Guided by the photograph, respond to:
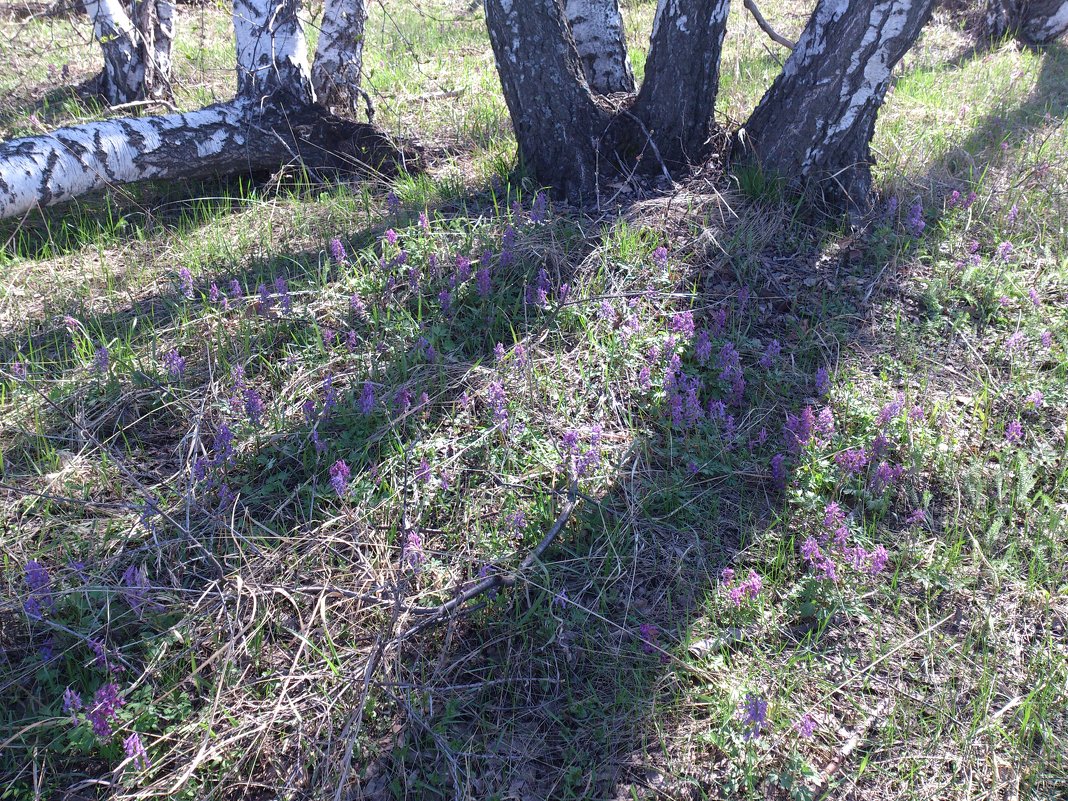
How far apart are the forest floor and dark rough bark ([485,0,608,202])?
268mm

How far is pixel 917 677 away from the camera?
7.86 ft

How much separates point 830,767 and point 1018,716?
0.61 m

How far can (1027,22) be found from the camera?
796cm

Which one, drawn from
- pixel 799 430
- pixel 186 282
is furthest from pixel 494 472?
pixel 186 282

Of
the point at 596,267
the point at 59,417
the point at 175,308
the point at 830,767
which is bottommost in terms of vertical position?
the point at 830,767

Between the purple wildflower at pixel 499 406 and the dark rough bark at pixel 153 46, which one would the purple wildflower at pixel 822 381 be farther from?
the dark rough bark at pixel 153 46

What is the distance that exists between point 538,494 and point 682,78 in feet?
9.24

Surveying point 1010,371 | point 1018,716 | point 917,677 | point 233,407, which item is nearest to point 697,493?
point 917,677

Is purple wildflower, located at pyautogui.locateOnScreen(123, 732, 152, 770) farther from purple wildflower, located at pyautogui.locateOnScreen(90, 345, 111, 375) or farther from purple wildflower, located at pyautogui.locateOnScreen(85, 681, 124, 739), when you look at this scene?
purple wildflower, located at pyautogui.locateOnScreen(90, 345, 111, 375)

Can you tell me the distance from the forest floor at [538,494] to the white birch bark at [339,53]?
1308 mm

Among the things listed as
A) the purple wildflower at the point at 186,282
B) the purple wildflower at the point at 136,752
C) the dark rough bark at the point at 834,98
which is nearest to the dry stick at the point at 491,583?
the purple wildflower at the point at 136,752

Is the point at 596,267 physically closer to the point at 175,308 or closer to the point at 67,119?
the point at 175,308

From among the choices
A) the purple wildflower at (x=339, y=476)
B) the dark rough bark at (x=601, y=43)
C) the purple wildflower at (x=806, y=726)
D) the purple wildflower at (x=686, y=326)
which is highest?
the dark rough bark at (x=601, y=43)

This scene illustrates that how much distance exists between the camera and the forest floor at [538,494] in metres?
2.22
